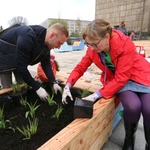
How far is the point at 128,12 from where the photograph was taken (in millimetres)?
17703

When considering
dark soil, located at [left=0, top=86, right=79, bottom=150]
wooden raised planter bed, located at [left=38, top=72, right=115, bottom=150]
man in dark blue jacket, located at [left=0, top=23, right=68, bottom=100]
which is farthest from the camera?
man in dark blue jacket, located at [left=0, top=23, right=68, bottom=100]

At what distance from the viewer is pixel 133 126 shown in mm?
1177

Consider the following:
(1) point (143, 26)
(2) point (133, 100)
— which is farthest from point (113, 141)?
(1) point (143, 26)

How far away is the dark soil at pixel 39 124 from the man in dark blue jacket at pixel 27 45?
18cm

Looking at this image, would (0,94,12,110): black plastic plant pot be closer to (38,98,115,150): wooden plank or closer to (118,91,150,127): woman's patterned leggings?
(38,98,115,150): wooden plank

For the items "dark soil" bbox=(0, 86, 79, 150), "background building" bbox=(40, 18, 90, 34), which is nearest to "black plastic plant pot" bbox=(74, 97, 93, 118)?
"dark soil" bbox=(0, 86, 79, 150)

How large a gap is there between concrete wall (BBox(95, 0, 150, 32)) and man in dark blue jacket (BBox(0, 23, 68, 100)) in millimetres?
16250

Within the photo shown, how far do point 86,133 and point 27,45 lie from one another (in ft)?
2.75

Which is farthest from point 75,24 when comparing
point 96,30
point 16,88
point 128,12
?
point 96,30

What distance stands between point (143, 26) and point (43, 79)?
17537 millimetres

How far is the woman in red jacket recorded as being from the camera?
107cm

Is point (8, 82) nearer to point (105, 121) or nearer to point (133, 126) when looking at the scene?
point (105, 121)

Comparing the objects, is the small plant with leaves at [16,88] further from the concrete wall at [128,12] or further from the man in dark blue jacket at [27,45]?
the concrete wall at [128,12]

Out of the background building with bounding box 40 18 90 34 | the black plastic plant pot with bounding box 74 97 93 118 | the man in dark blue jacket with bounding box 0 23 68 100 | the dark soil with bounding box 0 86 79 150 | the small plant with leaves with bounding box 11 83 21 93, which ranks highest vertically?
the background building with bounding box 40 18 90 34
